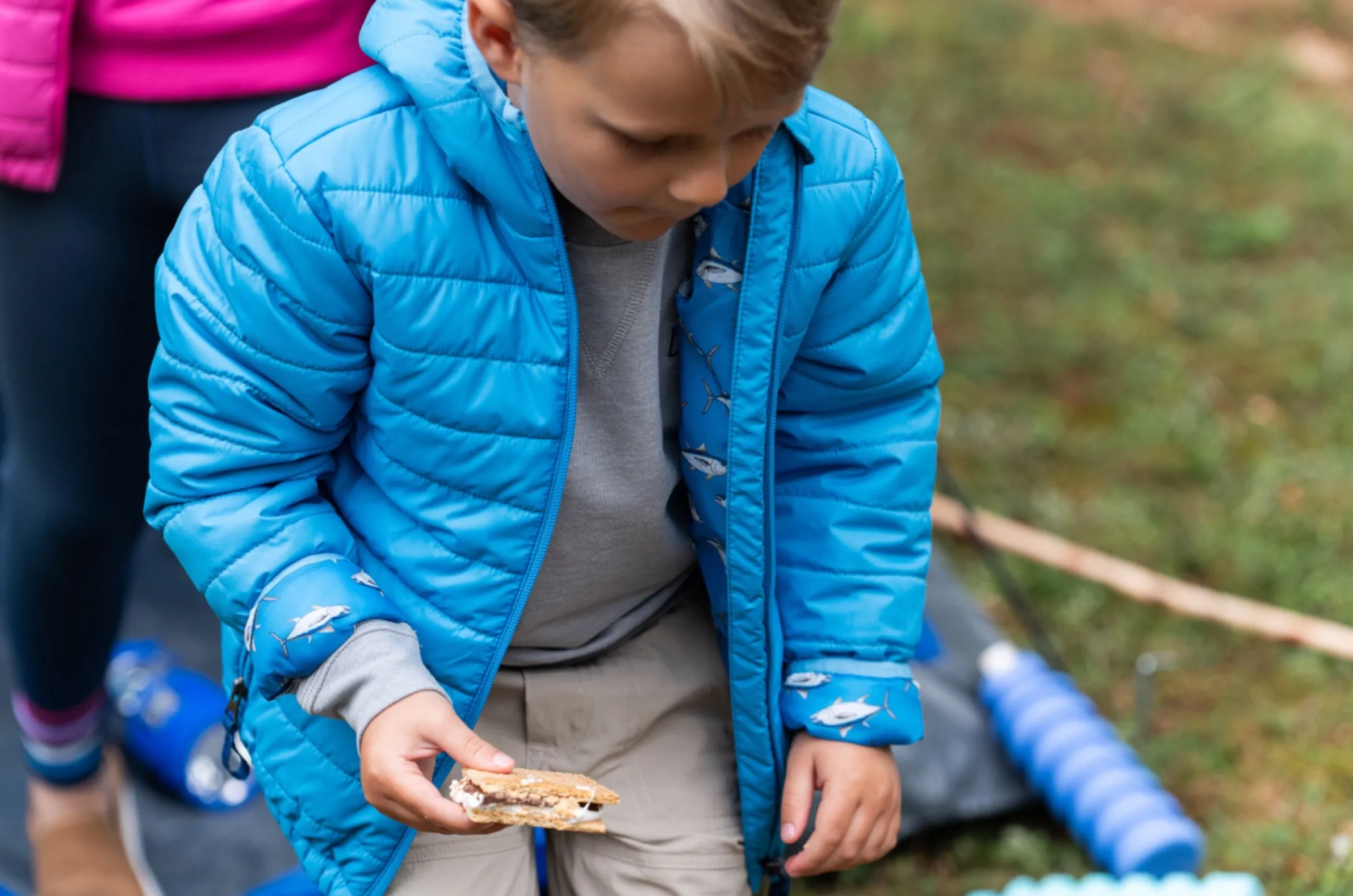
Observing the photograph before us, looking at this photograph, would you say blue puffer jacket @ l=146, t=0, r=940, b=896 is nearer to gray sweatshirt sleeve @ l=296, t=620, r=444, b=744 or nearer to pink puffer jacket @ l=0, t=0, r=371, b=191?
gray sweatshirt sleeve @ l=296, t=620, r=444, b=744

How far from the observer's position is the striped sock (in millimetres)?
2150

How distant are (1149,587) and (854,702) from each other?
1550mm

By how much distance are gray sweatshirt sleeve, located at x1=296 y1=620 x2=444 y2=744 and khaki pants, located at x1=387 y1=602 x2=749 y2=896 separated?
247 mm

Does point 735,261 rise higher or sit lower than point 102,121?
higher

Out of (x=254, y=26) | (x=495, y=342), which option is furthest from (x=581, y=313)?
(x=254, y=26)

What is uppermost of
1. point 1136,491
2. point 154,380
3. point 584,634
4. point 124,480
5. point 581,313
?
point 581,313

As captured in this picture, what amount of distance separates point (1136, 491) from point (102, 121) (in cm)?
242

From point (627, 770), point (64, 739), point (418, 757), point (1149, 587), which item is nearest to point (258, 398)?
point (418, 757)

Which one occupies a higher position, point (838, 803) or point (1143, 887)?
point (838, 803)

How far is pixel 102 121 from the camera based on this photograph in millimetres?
1704

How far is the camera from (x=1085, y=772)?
2377 millimetres

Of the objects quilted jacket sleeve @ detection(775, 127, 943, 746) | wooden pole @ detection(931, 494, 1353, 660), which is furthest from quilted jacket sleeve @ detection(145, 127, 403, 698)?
wooden pole @ detection(931, 494, 1353, 660)

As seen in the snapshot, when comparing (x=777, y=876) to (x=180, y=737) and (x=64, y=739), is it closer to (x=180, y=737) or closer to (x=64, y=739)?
(x=64, y=739)

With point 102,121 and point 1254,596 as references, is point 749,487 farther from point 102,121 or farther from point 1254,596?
point 1254,596
